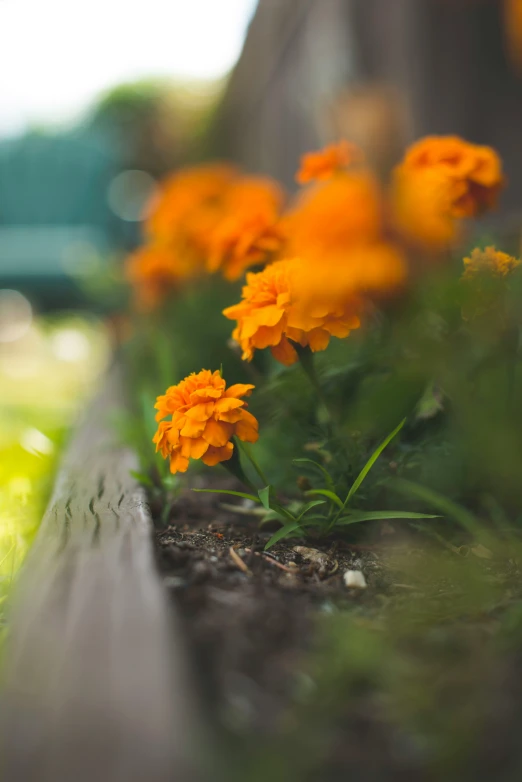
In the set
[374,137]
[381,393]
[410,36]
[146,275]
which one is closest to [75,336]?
[374,137]

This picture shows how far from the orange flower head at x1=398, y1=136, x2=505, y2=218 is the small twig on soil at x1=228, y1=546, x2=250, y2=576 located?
59 cm

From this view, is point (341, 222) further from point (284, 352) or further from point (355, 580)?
point (355, 580)

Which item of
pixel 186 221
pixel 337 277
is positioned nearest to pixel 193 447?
pixel 337 277

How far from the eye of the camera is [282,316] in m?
0.83

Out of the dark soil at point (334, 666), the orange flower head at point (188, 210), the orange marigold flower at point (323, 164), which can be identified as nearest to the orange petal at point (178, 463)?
the dark soil at point (334, 666)

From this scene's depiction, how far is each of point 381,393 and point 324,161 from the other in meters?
0.58

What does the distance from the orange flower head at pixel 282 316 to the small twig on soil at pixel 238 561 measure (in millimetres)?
258

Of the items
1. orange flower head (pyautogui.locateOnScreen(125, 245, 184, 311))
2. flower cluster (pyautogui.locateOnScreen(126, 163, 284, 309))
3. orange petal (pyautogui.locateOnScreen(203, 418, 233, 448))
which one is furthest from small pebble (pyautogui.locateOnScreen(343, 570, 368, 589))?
orange flower head (pyautogui.locateOnScreen(125, 245, 184, 311))

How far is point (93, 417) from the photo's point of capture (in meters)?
1.72

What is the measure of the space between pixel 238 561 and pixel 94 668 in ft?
1.09

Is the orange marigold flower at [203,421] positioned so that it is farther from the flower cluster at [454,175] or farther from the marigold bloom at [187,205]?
the marigold bloom at [187,205]

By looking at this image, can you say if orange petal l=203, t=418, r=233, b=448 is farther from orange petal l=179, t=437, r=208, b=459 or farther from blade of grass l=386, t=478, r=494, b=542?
blade of grass l=386, t=478, r=494, b=542

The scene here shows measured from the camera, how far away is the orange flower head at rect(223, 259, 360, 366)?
2.68ft

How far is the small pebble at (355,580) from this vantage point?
0.82 metres
